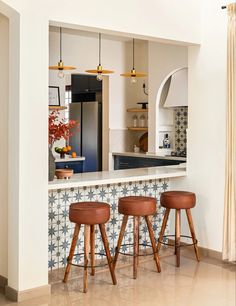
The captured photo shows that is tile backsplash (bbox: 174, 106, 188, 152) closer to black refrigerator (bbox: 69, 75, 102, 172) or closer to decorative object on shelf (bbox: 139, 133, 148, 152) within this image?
decorative object on shelf (bbox: 139, 133, 148, 152)

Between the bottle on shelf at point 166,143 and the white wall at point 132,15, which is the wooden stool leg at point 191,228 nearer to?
the white wall at point 132,15

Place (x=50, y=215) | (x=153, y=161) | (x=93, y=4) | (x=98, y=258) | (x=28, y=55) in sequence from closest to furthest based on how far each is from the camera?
1. (x=28, y=55)
2. (x=93, y=4)
3. (x=50, y=215)
4. (x=98, y=258)
5. (x=153, y=161)

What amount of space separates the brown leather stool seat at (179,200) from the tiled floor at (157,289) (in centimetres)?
60

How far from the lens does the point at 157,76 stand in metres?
7.61

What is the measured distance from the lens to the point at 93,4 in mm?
4180

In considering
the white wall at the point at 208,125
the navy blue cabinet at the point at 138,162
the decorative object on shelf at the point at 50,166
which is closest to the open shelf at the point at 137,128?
the navy blue cabinet at the point at 138,162

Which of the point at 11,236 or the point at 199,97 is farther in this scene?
the point at 199,97

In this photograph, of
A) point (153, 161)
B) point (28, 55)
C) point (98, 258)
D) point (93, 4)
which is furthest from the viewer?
point (153, 161)

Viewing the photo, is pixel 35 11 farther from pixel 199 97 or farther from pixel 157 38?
pixel 199 97

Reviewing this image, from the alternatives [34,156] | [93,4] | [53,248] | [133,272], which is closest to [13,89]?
[34,156]

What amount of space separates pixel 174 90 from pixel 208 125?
Answer: 223 centimetres

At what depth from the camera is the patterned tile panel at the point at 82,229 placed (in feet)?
14.8

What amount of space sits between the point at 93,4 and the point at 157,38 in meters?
0.83

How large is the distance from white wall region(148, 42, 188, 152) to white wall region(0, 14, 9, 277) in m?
3.76
